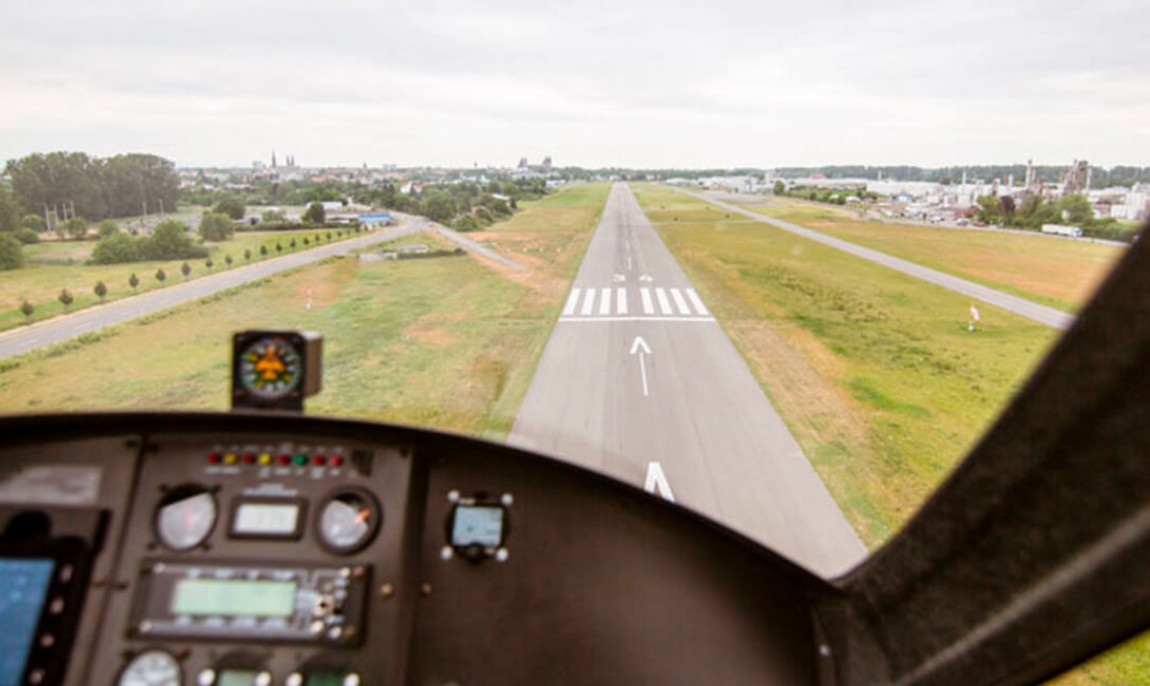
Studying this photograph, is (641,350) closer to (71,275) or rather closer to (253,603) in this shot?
(71,275)

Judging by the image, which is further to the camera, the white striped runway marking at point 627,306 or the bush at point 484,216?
the white striped runway marking at point 627,306

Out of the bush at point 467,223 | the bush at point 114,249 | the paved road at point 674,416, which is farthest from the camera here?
the bush at point 467,223

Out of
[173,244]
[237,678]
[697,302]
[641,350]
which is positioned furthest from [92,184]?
[697,302]

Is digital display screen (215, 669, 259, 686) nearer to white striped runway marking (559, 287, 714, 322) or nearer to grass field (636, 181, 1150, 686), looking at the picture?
grass field (636, 181, 1150, 686)

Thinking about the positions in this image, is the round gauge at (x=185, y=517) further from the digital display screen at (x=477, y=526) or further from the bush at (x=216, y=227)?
the bush at (x=216, y=227)

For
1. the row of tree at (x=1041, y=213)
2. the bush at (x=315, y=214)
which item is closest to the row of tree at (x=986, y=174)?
the row of tree at (x=1041, y=213)

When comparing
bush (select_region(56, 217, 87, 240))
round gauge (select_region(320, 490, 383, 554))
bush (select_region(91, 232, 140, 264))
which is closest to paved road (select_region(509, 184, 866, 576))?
round gauge (select_region(320, 490, 383, 554))
